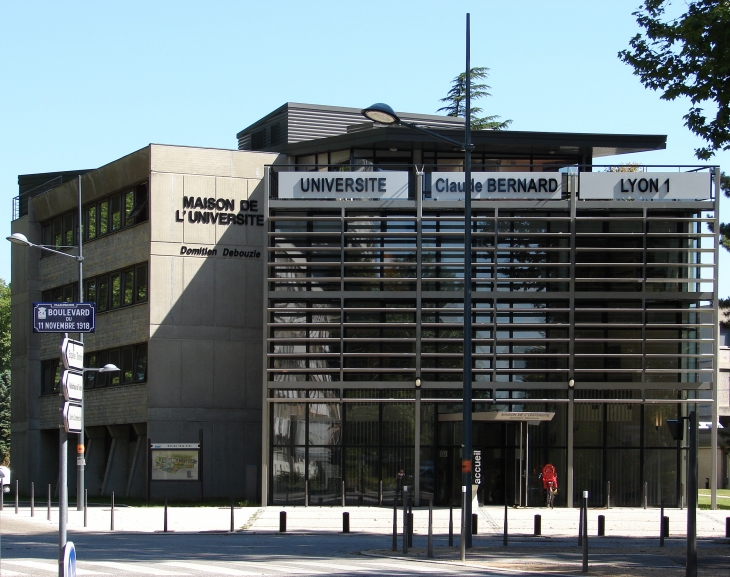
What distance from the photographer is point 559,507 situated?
123 ft

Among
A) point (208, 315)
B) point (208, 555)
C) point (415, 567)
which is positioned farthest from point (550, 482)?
point (415, 567)

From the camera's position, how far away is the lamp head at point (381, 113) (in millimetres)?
21672

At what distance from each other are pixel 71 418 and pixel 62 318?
162 centimetres

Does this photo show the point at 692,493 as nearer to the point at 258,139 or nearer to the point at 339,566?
the point at 339,566

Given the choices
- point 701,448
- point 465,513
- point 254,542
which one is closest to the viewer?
point 465,513

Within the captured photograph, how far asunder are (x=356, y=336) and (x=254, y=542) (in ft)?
43.4

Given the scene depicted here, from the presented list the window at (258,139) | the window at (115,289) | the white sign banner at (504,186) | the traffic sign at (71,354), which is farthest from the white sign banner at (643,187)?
the traffic sign at (71,354)

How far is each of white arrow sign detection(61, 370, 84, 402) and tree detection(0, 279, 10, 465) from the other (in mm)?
76412

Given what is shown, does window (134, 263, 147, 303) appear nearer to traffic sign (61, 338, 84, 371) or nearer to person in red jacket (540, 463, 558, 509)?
person in red jacket (540, 463, 558, 509)

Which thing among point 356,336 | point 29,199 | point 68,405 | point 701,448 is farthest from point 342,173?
point 701,448

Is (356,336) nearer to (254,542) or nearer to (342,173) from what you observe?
(342,173)

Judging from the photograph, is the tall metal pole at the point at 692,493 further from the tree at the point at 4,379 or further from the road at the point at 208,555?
the tree at the point at 4,379

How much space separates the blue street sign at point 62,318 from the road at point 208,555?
606 centimetres

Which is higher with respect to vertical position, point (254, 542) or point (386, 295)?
point (386, 295)
